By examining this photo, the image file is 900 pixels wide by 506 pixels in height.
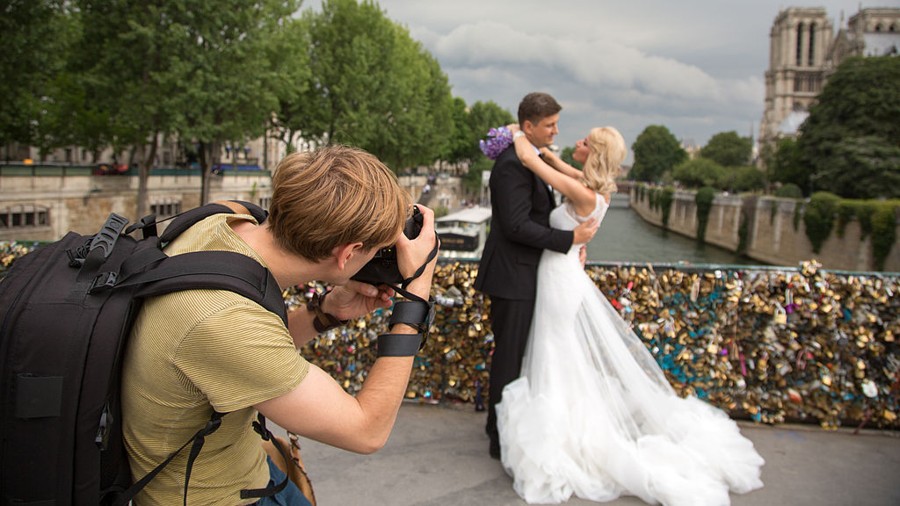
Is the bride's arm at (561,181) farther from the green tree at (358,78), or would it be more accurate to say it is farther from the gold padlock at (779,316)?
the green tree at (358,78)

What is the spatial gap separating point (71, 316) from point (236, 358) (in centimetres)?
33

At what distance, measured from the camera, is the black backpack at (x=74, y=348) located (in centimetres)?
141

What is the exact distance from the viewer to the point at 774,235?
4469cm

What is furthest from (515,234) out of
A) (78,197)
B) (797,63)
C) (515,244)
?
(797,63)

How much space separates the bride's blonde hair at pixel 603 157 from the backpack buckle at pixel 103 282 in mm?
3310

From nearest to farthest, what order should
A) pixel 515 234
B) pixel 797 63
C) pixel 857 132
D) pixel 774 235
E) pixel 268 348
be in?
pixel 268 348, pixel 515 234, pixel 774 235, pixel 857 132, pixel 797 63

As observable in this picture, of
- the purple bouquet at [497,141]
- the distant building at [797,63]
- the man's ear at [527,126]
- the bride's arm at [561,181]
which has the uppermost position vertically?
the distant building at [797,63]

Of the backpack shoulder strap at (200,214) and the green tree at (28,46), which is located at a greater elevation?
the green tree at (28,46)

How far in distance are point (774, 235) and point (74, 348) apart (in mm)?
48224

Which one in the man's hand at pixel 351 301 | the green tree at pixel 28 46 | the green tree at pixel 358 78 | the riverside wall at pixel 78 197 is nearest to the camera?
the man's hand at pixel 351 301

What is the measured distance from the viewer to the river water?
47938 millimetres

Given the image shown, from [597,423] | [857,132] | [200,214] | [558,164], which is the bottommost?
[597,423]

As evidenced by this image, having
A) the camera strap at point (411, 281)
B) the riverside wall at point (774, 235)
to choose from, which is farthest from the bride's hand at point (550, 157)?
the riverside wall at point (774, 235)

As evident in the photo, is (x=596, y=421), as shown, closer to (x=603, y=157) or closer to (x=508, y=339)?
(x=508, y=339)
